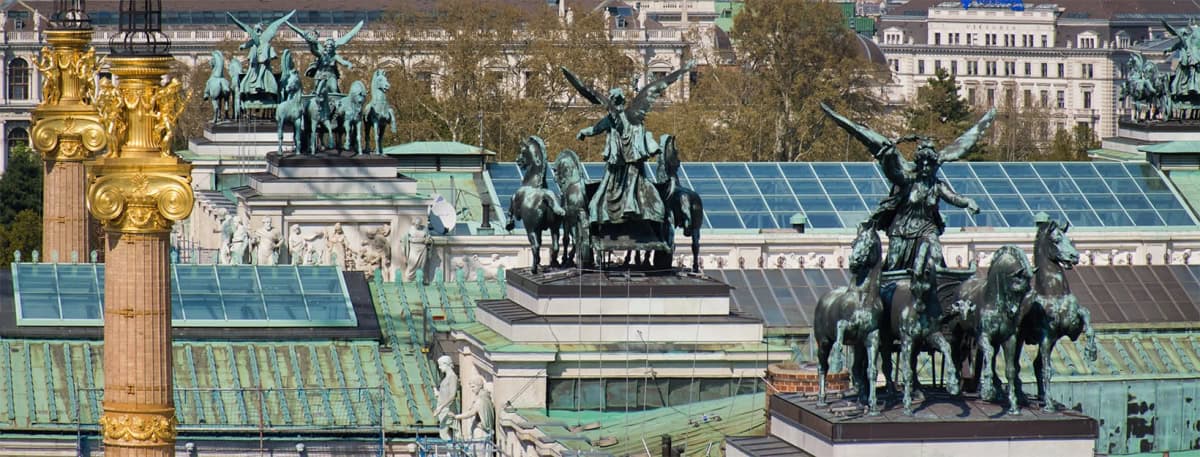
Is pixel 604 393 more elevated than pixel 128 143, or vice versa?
pixel 128 143

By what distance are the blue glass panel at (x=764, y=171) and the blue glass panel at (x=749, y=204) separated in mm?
1811

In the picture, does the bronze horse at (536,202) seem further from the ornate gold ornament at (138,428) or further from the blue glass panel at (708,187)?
the blue glass panel at (708,187)

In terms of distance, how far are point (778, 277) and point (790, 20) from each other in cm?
9715

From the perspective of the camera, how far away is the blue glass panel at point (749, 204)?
11319 cm

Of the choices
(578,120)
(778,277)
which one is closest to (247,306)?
(778,277)

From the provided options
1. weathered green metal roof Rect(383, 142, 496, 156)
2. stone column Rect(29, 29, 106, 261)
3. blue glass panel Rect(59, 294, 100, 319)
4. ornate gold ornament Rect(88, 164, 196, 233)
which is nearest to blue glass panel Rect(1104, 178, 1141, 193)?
weathered green metal roof Rect(383, 142, 496, 156)

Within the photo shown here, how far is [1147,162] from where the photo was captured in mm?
118312

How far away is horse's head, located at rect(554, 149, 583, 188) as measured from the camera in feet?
265

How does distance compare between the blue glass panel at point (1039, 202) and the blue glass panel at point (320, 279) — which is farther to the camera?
the blue glass panel at point (1039, 202)

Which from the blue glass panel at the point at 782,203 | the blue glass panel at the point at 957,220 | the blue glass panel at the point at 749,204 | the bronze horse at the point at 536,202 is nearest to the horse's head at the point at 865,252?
the bronze horse at the point at 536,202

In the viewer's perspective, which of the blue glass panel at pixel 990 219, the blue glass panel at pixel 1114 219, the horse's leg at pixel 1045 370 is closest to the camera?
the horse's leg at pixel 1045 370

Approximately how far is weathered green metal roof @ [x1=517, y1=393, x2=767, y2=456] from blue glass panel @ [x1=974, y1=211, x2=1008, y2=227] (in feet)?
121

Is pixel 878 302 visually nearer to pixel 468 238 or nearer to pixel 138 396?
pixel 138 396

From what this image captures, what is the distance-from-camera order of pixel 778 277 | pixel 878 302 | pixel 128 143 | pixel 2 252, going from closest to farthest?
pixel 128 143 < pixel 878 302 < pixel 778 277 < pixel 2 252
